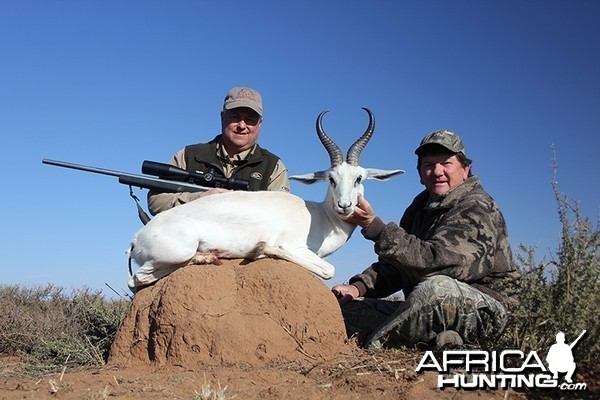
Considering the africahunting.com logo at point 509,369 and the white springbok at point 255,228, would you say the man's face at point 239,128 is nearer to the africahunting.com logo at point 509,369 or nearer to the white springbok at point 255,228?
the white springbok at point 255,228

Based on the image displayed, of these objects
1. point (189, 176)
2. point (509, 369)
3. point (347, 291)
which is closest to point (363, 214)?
point (347, 291)

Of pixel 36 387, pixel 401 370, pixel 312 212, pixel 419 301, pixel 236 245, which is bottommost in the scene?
pixel 36 387

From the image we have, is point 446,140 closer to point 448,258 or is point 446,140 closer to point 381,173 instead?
point 381,173

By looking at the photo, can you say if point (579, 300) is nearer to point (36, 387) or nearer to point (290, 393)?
point (290, 393)

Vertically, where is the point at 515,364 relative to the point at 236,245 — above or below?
below

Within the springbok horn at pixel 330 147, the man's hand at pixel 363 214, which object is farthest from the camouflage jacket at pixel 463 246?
the springbok horn at pixel 330 147

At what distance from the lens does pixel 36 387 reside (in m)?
5.27

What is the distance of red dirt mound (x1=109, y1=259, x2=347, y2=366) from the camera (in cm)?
576

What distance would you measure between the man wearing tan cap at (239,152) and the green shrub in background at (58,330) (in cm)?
268

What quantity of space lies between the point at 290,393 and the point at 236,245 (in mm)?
2804

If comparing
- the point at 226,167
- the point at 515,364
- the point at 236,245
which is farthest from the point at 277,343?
the point at 226,167

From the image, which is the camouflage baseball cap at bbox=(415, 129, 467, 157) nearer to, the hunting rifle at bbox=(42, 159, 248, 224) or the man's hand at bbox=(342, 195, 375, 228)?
the man's hand at bbox=(342, 195, 375, 228)

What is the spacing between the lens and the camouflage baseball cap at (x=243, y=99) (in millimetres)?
9185

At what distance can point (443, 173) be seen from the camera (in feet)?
23.8
